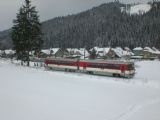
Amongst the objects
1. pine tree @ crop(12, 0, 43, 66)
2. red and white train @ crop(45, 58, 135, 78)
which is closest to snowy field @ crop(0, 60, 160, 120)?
red and white train @ crop(45, 58, 135, 78)

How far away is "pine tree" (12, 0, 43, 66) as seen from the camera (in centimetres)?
5656

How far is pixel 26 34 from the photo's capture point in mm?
56938

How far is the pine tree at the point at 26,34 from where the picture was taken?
2227 inches

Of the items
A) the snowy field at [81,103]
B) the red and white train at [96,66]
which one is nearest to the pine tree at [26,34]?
the red and white train at [96,66]

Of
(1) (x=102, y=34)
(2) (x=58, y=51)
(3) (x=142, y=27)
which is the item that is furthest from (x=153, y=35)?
(2) (x=58, y=51)

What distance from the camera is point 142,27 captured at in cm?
19075

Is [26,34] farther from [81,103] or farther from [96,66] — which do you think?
[81,103]

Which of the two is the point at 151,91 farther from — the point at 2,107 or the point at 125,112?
the point at 2,107

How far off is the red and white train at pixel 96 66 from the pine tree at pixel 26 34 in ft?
20.1

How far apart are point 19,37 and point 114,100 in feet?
127

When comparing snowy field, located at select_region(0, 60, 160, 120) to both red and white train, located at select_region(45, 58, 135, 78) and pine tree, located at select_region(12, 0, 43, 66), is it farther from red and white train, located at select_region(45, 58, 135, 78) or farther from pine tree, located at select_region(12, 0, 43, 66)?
pine tree, located at select_region(12, 0, 43, 66)

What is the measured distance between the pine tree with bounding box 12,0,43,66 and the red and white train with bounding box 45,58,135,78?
20.1 ft

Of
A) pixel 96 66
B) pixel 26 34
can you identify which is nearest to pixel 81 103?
pixel 96 66

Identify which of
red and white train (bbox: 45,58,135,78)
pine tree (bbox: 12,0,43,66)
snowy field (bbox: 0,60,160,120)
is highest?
pine tree (bbox: 12,0,43,66)
